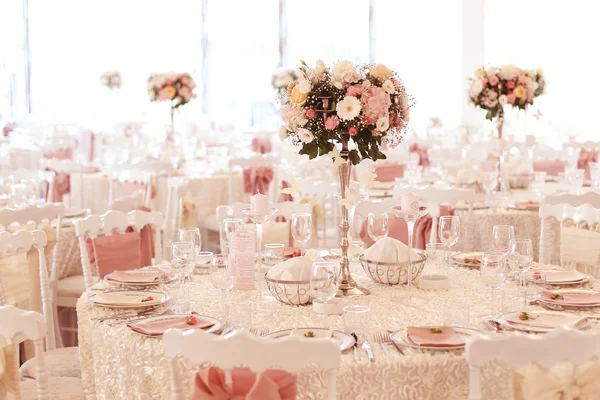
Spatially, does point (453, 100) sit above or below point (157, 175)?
above

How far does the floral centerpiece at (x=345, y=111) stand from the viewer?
2.88 metres

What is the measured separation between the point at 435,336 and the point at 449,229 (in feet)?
2.60

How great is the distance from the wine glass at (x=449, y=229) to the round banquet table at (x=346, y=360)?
0.60 ft

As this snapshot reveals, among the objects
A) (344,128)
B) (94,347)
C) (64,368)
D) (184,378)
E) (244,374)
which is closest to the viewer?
(244,374)

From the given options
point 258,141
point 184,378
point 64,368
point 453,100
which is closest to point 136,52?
point 258,141

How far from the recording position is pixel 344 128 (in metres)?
2.93

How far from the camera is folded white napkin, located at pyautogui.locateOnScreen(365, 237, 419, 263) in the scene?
3.14 metres

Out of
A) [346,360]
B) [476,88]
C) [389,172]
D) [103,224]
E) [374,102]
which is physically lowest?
[346,360]

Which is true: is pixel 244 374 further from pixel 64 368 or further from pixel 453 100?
pixel 453 100

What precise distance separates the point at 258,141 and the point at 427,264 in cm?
704

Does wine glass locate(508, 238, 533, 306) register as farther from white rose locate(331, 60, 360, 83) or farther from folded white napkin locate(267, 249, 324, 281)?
white rose locate(331, 60, 360, 83)

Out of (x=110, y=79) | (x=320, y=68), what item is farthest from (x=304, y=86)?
(x=110, y=79)

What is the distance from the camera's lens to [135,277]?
323cm

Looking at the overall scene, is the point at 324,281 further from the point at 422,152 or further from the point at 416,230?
the point at 422,152
